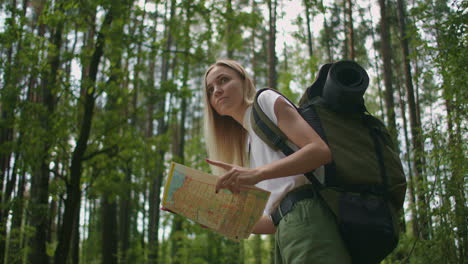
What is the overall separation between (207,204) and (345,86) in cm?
68

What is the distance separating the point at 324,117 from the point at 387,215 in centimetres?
38

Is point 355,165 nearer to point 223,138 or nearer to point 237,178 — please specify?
point 237,178

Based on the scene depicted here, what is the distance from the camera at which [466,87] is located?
146 inches

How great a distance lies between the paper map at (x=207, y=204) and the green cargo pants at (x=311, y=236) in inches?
7.8

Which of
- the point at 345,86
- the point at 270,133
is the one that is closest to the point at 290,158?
the point at 270,133

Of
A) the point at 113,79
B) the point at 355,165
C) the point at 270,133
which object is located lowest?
the point at 355,165

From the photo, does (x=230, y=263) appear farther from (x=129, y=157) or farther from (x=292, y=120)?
(x=292, y=120)

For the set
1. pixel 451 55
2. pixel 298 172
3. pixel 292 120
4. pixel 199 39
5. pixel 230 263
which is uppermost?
pixel 199 39

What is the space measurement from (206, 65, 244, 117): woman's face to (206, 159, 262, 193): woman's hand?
1.47 feet

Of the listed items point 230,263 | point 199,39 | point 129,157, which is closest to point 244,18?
point 199,39

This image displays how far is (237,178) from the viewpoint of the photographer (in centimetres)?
130

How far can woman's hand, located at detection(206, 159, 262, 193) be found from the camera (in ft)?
4.21

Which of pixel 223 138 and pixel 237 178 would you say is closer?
pixel 237 178

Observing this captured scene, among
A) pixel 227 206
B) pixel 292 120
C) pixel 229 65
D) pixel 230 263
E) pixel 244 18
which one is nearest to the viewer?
pixel 292 120
